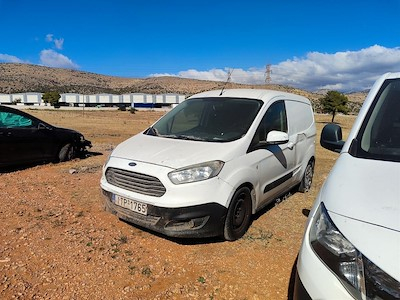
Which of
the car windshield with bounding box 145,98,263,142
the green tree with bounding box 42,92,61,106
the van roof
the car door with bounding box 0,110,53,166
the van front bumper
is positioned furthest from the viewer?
the green tree with bounding box 42,92,61,106

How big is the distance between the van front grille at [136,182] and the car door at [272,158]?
4.17 feet

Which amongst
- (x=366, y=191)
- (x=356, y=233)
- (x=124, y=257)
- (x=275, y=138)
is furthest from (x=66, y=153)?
(x=356, y=233)

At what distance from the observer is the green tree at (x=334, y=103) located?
53062 millimetres

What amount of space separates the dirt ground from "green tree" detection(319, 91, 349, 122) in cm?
5204

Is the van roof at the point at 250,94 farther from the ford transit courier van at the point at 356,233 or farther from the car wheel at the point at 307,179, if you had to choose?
the ford transit courier van at the point at 356,233

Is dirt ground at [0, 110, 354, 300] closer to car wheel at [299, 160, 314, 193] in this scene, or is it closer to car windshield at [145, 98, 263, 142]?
car wheel at [299, 160, 314, 193]

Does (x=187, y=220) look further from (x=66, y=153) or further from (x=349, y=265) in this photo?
(x=66, y=153)

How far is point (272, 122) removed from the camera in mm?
4906

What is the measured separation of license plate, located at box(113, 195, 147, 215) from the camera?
3774mm

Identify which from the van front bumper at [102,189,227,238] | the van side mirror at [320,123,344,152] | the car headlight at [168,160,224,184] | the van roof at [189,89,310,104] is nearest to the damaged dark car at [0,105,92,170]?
the van roof at [189,89,310,104]

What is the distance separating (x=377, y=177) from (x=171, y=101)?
100077 millimetres

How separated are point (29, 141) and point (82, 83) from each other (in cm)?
13582

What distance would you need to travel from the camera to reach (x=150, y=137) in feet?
15.7

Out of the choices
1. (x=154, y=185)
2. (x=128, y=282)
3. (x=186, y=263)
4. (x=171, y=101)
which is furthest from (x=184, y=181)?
(x=171, y=101)
